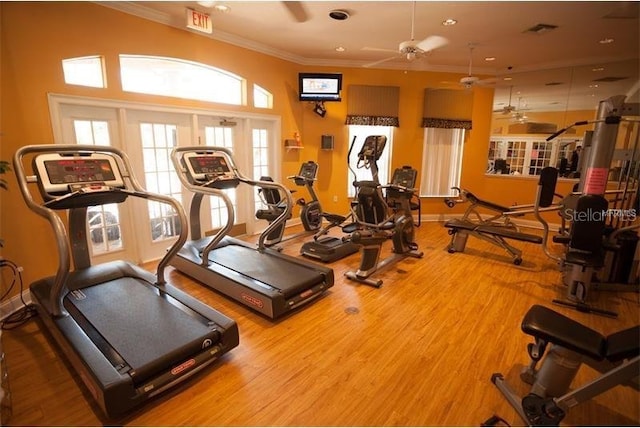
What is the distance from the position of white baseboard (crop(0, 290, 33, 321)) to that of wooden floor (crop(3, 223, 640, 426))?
279 millimetres

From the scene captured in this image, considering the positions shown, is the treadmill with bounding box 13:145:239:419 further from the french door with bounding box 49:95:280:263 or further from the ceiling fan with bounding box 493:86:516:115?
the ceiling fan with bounding box 493:86:516:115

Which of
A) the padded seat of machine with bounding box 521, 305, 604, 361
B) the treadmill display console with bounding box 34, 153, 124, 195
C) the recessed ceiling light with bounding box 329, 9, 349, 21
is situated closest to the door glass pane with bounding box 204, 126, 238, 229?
the treadmill display console with bounding box 34, 153, 124, 195

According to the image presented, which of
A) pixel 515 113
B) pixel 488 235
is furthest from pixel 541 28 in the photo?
pixel 488 235

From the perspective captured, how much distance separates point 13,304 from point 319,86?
4.79 meters

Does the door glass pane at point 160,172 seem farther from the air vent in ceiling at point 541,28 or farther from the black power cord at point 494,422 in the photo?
the air vent in ceiling at point 541,28

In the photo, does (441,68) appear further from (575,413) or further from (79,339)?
(79,339)

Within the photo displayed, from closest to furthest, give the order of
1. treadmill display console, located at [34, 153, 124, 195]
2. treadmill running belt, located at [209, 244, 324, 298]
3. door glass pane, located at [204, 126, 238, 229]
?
1. treadmill display console, located at [34, 153, 124, 195]
2. treadmill running belt, located at [209, 244, 324, 298]
3. door glass pane, located at [204, 126, 238, 229]

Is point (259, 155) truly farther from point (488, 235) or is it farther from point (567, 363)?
point (567, 363)

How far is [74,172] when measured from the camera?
2.44m

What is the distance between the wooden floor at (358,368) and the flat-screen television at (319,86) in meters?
3.38

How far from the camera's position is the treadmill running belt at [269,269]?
2913 millimetres

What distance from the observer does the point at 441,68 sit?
5934 mm

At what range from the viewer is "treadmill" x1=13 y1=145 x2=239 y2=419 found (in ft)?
5.89

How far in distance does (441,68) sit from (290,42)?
9.94 ft
